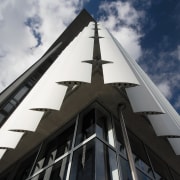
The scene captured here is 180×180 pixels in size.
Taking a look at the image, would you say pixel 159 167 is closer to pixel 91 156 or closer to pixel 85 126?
pixel 85 126

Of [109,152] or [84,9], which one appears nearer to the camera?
[109,152]

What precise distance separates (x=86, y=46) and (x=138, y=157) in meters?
3.86

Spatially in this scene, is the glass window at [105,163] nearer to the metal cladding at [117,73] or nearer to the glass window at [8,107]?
the metal cladding at [117,73]

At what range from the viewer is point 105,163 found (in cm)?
464

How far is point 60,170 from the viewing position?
514 centimetres

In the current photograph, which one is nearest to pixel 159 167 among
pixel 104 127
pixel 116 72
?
pixel 104 127

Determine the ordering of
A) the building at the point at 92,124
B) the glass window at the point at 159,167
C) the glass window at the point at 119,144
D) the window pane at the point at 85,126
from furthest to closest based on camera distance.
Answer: the glass window at the point at 159,167
the window pane at the point at 85,126
the glass window at the point at 119,144
the building at the point at 92,124

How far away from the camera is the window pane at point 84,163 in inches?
172

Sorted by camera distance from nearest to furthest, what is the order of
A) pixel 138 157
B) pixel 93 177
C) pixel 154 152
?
pixel 93 177 → pixel 138 157 → pixel 154 152

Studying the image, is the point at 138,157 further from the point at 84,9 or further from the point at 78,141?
the point at 84,9

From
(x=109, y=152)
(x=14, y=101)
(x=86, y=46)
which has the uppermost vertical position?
(x=14, y=101)

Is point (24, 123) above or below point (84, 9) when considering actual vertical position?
below

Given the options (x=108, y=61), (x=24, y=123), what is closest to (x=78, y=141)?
(x=24, y=123)

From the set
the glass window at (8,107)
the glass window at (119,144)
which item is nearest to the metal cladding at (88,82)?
the glass window at (119,144)
